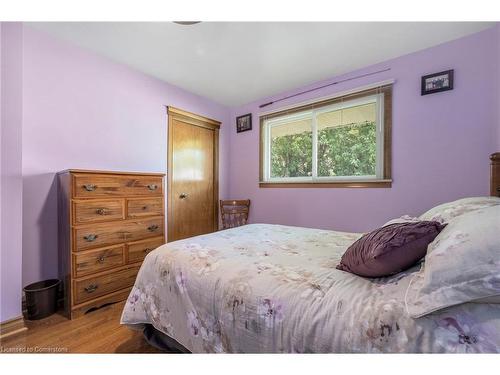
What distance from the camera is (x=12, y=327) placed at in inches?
59.1

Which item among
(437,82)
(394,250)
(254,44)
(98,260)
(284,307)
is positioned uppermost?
(254,44)

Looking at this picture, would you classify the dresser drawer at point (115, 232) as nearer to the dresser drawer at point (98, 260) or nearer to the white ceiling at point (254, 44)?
the dresser drawer at point (98, 260)

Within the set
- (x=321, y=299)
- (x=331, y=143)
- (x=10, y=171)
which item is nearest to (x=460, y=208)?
(x=321, y=299)

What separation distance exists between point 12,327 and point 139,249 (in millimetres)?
900

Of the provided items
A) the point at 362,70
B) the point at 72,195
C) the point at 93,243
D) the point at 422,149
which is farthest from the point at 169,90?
the point at 422,149

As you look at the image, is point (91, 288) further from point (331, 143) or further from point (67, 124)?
point (331, 143)

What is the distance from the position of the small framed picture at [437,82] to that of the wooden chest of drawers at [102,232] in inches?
109

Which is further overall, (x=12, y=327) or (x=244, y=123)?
(x=244, y=123)

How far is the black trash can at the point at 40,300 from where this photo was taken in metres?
1.72

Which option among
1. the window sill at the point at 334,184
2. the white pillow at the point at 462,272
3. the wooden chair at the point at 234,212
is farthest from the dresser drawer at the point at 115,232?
the white pillow at the point at 462,272

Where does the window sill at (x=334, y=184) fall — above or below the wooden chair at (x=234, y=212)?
above

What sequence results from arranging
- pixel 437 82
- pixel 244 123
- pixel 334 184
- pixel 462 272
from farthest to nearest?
pixel 244 123
pixel 334 184
pixel 437 82
pixel 462 272

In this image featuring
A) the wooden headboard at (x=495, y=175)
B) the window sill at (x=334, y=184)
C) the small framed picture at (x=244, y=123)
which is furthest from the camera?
the small framed picture at (x=244, y=123)
